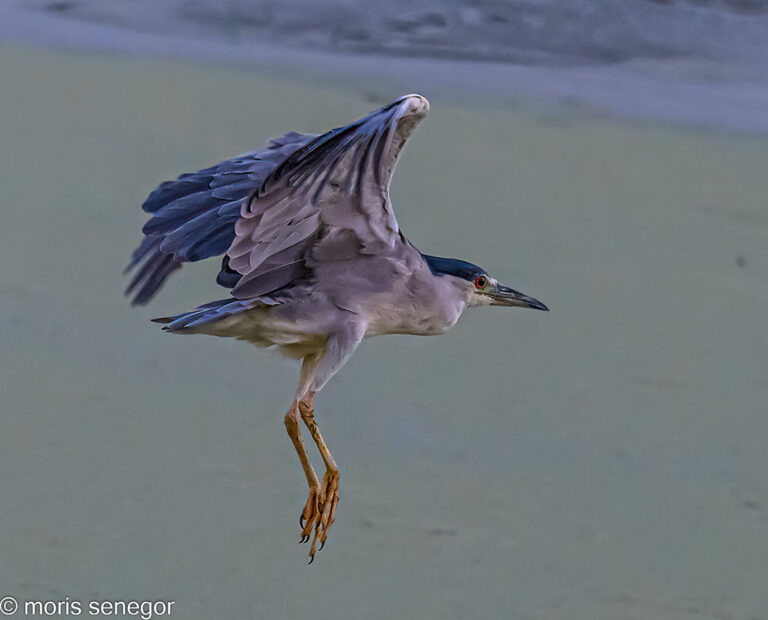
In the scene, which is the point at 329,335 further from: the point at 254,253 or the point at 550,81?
the point at 550,81

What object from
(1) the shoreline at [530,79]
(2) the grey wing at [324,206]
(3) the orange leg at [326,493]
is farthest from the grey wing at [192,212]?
(1) the shoreline at [530,79]

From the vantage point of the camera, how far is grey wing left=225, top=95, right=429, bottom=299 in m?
3.54

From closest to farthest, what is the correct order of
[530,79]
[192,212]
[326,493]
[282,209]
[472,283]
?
[282,209] < [326,493] < [472,283] < [192,212] < [530,79]

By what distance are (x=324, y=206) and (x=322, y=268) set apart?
22 cm

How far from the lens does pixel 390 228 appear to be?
3.87m

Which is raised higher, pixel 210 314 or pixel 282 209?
pixel 282 209

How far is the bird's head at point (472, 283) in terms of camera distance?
4.14 metres

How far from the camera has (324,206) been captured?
3.79m

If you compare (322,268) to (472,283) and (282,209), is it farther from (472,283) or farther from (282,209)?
(472,283)

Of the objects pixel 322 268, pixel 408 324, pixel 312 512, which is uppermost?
pixel 322 268

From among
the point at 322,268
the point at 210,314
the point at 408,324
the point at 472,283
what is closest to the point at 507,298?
the point at 472,283

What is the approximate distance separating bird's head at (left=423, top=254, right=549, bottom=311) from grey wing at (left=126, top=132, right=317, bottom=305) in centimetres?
53

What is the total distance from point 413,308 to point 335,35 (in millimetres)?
5273

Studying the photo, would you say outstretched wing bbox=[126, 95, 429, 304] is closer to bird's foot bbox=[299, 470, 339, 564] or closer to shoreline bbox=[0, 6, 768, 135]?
bird's foot bbox=[299, 470, 339, 564]
